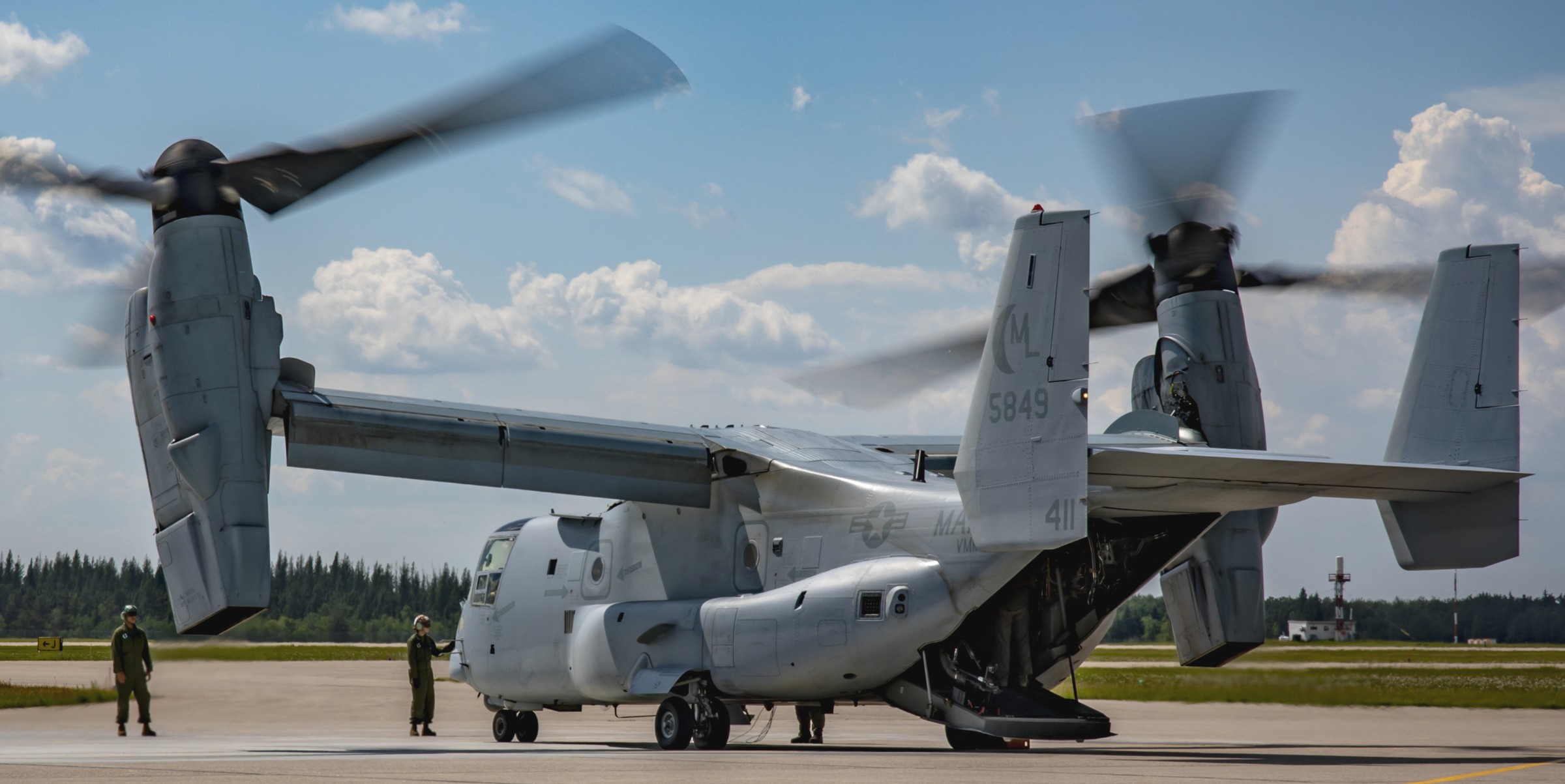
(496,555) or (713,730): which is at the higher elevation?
(496,555)

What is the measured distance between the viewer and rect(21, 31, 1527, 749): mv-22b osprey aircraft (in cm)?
1116

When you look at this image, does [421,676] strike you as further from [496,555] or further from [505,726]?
[496,555]

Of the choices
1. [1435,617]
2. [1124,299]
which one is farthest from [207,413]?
[1435,617]

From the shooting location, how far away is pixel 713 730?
1398 cm

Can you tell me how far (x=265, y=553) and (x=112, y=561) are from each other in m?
5.53

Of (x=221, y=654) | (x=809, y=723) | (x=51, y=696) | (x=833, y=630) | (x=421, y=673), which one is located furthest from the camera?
(x=51, y=696)

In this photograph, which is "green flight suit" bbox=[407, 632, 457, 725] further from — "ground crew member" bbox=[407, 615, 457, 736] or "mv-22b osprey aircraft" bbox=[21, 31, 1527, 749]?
"mv-22b osprey aircraft" bbox=[21, 31, 1527, 749]

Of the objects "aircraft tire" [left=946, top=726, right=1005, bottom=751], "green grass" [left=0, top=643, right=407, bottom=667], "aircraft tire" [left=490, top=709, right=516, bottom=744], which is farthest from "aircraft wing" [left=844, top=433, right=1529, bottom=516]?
"aircraft tire" [left=490, top=709, right=516, bottom=744]

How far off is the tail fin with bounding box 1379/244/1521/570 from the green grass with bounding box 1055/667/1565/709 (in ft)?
7.69

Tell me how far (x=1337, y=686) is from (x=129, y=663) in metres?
13.3

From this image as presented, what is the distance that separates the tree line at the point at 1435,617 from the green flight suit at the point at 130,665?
12847 millimetres

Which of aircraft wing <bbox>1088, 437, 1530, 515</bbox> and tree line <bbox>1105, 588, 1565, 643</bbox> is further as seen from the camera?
tree line <bbox>1105, 588, 1565, 643</bbox>

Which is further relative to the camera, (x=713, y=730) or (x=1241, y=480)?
(x=713, y=730)

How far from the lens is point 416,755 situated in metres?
12.0
